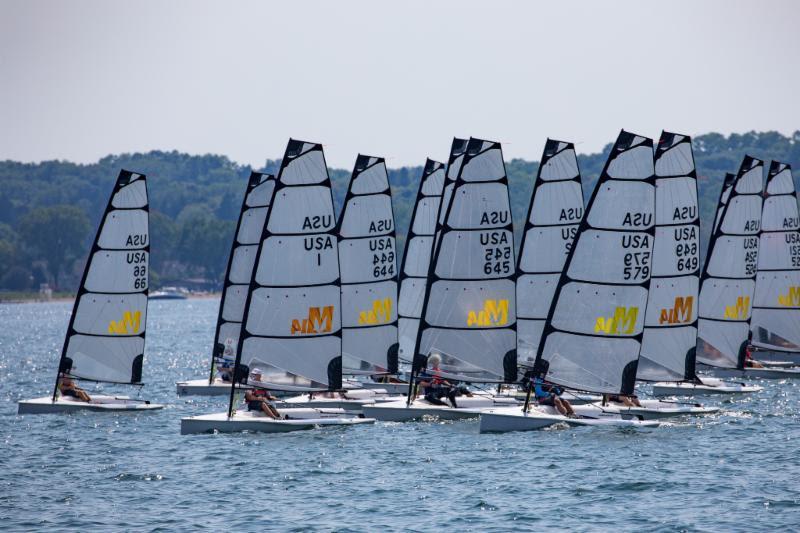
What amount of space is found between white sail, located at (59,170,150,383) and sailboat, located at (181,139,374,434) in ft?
23.2

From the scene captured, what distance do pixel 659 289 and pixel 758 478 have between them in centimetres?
1345

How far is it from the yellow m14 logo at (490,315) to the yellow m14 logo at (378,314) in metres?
7.74

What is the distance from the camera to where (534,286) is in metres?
46.2

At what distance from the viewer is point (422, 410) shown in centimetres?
3862

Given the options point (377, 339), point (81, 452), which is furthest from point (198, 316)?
point (81, 452)

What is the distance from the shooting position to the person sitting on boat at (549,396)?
3650cm

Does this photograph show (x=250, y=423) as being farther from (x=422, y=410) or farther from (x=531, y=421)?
(x=531, y=421)

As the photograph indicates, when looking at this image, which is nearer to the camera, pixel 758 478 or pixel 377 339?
pixel 758 478

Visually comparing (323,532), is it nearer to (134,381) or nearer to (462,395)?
(462,395)

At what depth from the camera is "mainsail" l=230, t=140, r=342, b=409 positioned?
3781cm

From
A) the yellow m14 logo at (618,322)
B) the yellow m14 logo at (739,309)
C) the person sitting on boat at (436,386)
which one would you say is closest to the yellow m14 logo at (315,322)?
the person sitting on boat at (436,386)

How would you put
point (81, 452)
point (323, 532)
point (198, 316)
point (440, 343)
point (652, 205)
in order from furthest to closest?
point (198, 316) → point (440, 343) → point (652, 205) → point (81, 452) → point (323, 532)

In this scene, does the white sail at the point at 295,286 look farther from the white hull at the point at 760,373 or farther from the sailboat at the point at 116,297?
the white hull at the point at 760,373

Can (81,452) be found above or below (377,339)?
below
